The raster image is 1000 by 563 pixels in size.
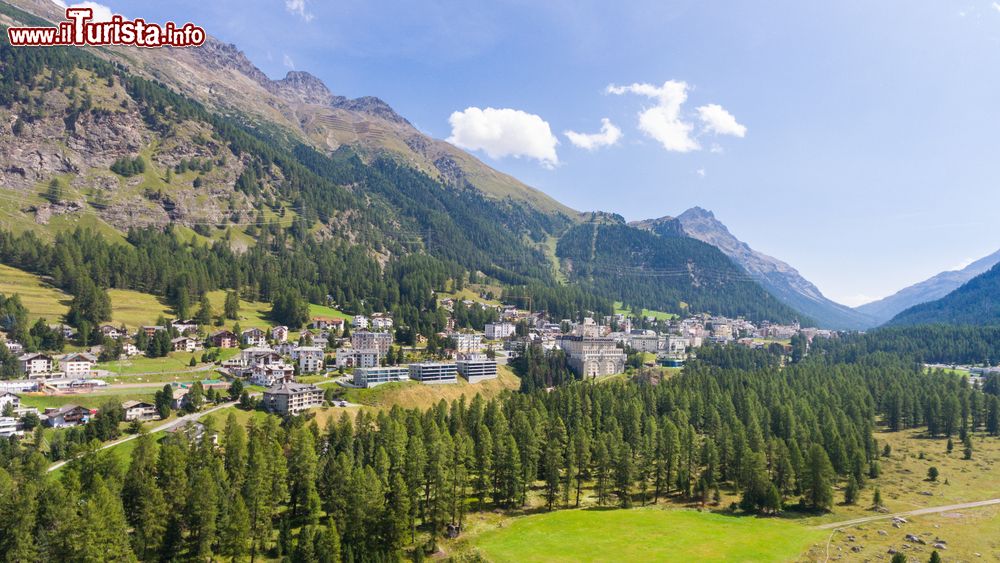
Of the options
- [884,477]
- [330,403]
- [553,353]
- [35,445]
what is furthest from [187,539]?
[553,353]

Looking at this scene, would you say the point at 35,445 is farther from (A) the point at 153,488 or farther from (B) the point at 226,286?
(B) the point at 226,286

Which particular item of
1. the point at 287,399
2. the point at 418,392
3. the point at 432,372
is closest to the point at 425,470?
the point at 287,399

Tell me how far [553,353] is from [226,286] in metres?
111

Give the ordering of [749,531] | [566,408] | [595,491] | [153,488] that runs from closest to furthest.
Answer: [153,488], [749,531], [595,491], [566,408]

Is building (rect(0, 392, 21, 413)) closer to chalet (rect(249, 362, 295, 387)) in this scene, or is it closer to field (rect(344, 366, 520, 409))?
chalet (rect(249, 362, 295, 387))

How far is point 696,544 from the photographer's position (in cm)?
6812

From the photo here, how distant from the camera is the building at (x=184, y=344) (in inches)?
5364

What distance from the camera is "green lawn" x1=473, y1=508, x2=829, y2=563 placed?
2537 inches

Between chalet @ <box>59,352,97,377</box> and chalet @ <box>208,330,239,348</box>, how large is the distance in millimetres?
30368

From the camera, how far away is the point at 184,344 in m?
139

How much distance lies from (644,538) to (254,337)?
4802 inches

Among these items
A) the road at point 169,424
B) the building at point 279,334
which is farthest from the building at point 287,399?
the building at point 279,334

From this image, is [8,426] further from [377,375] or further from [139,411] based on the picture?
Answer: [377,375]

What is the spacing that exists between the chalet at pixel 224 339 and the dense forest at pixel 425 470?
186 ft
